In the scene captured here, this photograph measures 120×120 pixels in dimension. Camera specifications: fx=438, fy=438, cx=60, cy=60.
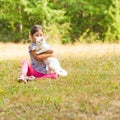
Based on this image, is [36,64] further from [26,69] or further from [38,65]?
[26,69]

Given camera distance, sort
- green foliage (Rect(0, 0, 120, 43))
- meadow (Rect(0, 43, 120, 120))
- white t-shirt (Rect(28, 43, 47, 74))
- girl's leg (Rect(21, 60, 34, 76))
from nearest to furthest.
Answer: meadow (Rect(0, 43, 120, 120)), girl's leg (Rect(21, 60, 34, 76)), white t-shirt (Rect(28, 43, 47, 74)), green foliage (Rect(0, 0, 120, 43))

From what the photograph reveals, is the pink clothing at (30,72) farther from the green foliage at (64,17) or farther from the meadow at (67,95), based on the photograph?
the green foliage at (64,17)

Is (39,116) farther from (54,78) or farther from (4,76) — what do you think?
(4,76)

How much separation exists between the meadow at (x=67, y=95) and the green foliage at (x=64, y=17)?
55.8 feet

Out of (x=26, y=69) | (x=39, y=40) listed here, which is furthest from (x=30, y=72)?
(x=39, y=40)

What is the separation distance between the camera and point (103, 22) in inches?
1068

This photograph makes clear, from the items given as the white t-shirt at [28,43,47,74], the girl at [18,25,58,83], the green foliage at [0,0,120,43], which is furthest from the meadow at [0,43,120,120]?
the green foliage at [0,0,120,43]

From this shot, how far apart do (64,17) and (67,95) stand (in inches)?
826

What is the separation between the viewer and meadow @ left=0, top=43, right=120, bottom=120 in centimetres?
513

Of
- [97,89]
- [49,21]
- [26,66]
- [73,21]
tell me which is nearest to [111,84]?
[97,89]

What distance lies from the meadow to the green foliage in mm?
17005

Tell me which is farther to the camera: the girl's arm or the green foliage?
the green foliage

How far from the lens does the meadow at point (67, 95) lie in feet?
16.8

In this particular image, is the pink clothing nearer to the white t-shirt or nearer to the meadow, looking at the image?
the white t-shirt
